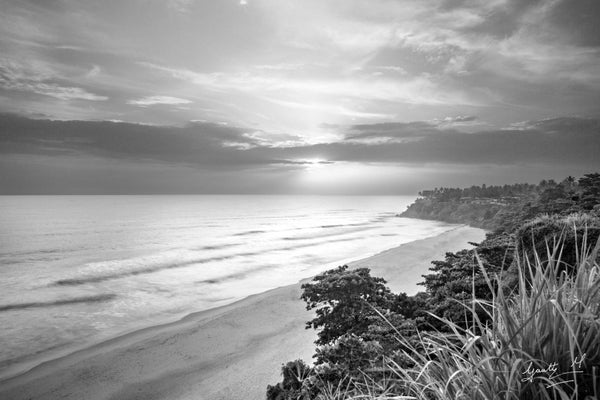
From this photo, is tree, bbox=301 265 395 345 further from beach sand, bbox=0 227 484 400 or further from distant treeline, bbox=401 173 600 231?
distant treeline, bbox=401 173 600 231

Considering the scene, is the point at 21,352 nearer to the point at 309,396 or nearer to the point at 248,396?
the point at 248,396

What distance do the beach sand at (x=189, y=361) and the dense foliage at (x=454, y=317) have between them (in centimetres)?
537

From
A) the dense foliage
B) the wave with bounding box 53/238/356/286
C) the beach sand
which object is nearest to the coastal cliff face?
the wave with bounding box 53/238/356/286

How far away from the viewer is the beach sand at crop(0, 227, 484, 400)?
12.2 meters

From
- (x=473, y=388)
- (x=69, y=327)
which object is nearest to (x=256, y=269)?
(x=69, y=327)

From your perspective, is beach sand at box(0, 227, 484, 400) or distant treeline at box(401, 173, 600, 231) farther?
distant treeline at box(401, 173, 600, 231)

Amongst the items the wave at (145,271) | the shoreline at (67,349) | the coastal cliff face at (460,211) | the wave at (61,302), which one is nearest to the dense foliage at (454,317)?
the shoreline at (67,349)

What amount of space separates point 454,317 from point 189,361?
1196 centimetres

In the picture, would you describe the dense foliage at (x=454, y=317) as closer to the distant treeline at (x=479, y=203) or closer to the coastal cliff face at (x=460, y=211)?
the distant treeline at (x=479, y=203)

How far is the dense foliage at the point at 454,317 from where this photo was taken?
2.13 metres

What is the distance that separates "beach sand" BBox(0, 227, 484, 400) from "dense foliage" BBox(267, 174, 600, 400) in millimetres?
5367
